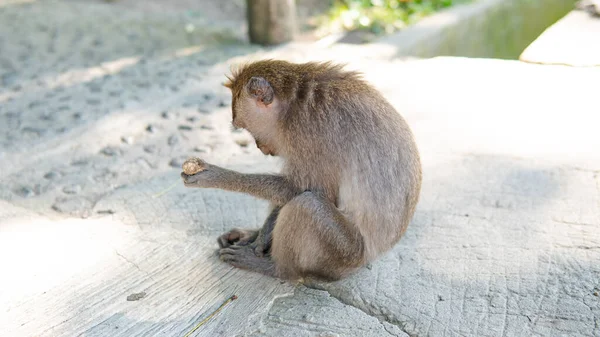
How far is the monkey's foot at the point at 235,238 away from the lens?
12.1 ft

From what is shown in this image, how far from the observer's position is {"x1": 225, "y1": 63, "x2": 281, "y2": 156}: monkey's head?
3295mm

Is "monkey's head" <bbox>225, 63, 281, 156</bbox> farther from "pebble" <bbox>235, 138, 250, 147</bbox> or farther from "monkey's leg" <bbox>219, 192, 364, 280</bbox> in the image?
"pebble" <bbox>235, 138, 250, 147</bbox>

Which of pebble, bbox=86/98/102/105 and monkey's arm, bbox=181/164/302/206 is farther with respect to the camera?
pebble, bbox=86/98/102/105

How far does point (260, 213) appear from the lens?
4152mm

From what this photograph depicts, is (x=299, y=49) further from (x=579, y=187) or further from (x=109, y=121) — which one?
(x=579, y=187)

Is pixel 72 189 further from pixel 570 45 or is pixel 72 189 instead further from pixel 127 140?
pixel 570 45

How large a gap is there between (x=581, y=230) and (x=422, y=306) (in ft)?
3.68

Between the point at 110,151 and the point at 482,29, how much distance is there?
5.29m

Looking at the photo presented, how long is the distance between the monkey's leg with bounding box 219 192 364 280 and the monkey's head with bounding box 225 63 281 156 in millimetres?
428

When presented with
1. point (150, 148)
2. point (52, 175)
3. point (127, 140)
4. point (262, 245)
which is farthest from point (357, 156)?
point (127, 140)

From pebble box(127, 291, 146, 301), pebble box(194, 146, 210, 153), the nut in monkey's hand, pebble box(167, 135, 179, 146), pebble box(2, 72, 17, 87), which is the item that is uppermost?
pebble box(2, 72, 17, 87)

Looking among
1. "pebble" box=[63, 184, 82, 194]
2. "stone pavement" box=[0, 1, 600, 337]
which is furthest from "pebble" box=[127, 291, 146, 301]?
"pebble" box=[63, 184, 82, 194]

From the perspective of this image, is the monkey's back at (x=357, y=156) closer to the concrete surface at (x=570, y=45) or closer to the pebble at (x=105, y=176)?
the pebble at (x=105, y=176)

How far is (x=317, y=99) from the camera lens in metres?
3.26
